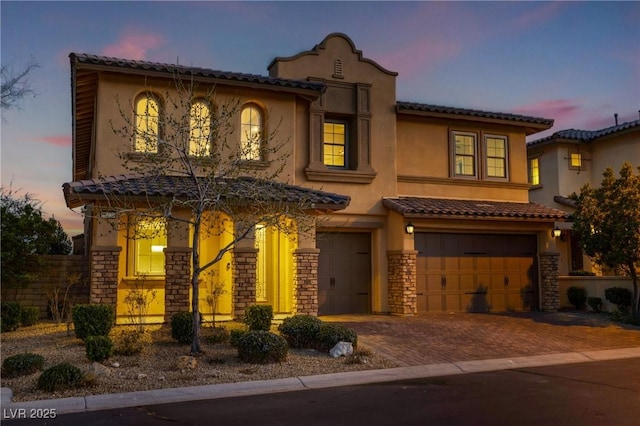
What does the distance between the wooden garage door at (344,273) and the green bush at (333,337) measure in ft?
17.5

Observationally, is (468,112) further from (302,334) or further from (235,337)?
(235,337)

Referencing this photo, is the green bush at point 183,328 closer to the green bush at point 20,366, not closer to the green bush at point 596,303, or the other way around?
the green bush at point 20,366

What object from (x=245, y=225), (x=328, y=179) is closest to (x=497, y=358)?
(x=245, y=225)

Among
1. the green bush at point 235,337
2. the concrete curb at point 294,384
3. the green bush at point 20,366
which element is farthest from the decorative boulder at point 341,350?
the green bush at point 20,366

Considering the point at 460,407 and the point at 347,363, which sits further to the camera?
the point at 347,363

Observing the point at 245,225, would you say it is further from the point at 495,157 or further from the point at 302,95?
the point at 495,157

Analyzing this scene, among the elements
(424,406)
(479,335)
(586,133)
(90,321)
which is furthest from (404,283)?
(586,133)

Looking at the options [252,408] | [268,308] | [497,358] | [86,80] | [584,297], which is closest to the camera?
[252,408]

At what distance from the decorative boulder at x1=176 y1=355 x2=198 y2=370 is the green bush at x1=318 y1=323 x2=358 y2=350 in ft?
A: 9.21

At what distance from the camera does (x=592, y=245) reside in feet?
55.5

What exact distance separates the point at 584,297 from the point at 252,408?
1532 cm

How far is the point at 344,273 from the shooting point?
17859mm

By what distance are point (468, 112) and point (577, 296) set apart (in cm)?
718

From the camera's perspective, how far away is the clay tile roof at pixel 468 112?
18.6 metres
